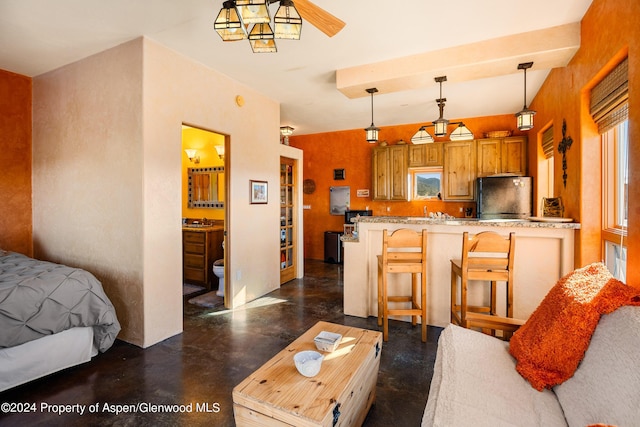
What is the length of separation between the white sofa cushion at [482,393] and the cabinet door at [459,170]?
4.18 m

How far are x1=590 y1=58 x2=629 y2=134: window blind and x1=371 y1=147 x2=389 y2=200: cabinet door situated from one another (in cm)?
366

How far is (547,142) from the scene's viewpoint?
4062 millimetres

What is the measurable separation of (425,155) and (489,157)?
106 cm

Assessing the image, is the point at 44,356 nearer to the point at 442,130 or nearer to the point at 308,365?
the point at 308,365

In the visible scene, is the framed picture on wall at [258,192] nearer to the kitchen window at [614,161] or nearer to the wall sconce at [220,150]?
the wall sconce at [220,150]

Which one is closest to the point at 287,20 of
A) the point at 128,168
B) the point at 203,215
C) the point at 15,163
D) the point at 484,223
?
the point at 128,168

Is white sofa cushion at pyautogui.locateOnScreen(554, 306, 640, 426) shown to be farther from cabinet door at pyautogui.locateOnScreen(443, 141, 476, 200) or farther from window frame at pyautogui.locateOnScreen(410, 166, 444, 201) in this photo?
window frame at pyautogui.locateOnScreen(410, 166, 444, 201)

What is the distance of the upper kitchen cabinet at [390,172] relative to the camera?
6004mm

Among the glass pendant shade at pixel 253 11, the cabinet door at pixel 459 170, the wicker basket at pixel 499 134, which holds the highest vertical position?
the wicker basket at pixel 499 134

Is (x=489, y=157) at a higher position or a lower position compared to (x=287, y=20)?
lower

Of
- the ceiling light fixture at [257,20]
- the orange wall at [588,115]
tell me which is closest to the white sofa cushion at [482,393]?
the orange wall at [588,115]

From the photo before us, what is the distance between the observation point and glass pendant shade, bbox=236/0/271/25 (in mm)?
1629
